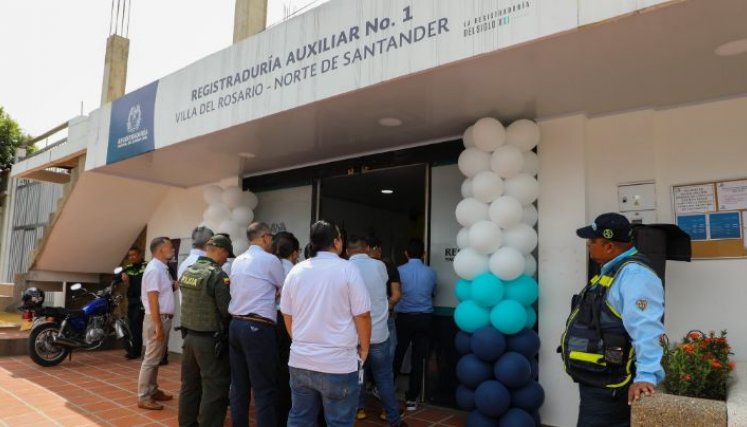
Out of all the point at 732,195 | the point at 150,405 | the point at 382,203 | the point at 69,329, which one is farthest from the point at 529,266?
the point at 69,329

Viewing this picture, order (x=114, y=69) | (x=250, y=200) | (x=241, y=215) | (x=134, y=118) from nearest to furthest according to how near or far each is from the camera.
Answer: (x=134, y=118)
(x=241, y=215)
(x=250, y=200)
(x=114, y=69)

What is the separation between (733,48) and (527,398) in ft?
8.76

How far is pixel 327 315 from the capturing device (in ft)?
8.88

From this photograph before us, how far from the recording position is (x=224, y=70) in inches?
198

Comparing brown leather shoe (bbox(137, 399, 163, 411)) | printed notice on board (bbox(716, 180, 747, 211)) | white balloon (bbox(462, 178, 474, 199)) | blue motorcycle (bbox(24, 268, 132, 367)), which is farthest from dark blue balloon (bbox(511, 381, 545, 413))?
blue motorcycle (bbox(24, 268, 132, 367))

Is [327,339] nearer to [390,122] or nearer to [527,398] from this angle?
[527,398]

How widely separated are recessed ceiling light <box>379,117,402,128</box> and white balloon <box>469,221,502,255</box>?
49.0 inches

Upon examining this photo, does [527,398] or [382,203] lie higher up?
[382,203]

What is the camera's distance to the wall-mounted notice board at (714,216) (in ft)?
12.1

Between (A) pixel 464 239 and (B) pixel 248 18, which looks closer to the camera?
(A) pixel 464 239

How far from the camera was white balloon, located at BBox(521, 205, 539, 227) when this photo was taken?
4.25m

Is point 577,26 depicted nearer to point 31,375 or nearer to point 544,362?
point 544,362

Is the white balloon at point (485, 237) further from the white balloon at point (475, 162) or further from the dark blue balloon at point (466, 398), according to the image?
the dark blue balloon at point (466, 398)

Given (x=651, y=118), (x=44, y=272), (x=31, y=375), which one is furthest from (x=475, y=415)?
(x=44, y=272)
